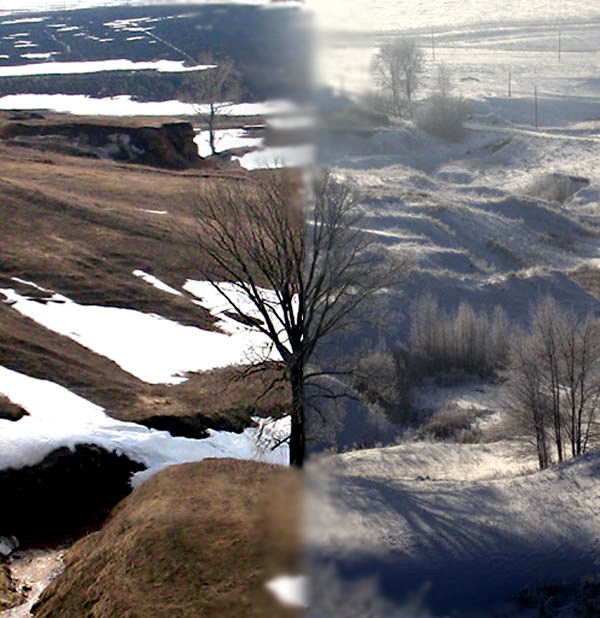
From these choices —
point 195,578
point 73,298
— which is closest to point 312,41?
point 195,578

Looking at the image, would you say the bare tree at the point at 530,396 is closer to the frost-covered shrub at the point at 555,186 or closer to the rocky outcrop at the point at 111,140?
the rocky outcrop at the point at 111,140

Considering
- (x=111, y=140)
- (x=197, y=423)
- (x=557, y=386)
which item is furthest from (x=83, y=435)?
(x=111, y=140)

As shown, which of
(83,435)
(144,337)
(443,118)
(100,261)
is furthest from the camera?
(443,118)

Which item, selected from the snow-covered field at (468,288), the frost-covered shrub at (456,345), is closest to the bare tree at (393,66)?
the snow-covered field at (468,288)

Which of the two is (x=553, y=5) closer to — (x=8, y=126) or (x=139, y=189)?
(x=139, y=189)

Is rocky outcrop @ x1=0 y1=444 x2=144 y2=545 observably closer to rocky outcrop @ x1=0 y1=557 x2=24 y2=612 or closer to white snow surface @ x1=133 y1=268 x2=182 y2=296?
rocky outcrop @ x1=0 y1=557 x2=24 y2=612

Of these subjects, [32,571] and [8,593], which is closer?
[8,593]

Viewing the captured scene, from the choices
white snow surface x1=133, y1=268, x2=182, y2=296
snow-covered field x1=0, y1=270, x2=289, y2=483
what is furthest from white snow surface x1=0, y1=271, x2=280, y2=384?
white snow surface x1=133, y1=268, x2=182, y2=296

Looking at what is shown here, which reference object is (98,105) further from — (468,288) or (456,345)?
(456,345)
